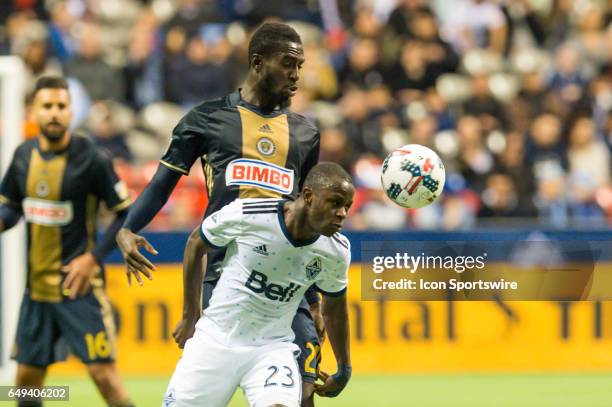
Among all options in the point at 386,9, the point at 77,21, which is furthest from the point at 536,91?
the point at 77,21

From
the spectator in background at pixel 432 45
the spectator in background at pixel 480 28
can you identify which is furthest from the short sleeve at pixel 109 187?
the spectator in background at pixel 480 28

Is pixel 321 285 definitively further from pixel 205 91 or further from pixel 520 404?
pixel 205 91

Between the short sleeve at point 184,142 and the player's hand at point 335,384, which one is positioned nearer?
the player's hand at point 335,384

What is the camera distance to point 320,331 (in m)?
6.68

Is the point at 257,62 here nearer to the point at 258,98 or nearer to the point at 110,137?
the point at 258,98

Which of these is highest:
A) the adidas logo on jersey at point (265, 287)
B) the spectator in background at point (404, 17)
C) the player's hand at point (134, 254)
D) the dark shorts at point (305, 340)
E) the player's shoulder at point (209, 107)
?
the spectator in background at point (404, 17)

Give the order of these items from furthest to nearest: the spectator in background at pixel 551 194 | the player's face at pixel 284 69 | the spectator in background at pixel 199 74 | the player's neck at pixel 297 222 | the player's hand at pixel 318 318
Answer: the spectator in background at pixel 199 74, the spectator in background at pixel 551 194, the player's hand at pixel 318 318, the player's face at pixel 284 69, the player's neck at pixel 297 222

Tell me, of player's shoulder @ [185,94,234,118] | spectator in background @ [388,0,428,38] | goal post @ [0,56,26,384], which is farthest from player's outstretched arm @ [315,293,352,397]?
spectator in background @ [388,0,428,38]

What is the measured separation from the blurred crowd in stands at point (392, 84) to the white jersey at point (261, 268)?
6.43m

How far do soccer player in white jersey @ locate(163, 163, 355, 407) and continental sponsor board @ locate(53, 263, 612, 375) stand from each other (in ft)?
19.4

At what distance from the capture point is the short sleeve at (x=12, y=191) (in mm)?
8234

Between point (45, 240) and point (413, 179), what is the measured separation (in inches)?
104

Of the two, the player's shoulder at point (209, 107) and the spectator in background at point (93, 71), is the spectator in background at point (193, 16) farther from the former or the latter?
the player's shoulder at point (209, 107)

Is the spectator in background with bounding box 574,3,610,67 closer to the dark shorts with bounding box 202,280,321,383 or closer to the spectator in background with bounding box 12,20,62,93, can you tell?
the spectator in background with bounding box 12,20,62,93
